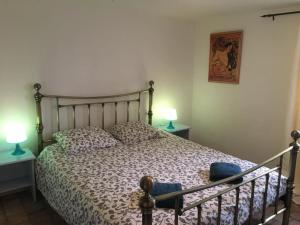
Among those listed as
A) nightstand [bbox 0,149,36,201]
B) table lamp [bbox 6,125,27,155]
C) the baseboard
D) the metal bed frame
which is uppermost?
the metal bed frame

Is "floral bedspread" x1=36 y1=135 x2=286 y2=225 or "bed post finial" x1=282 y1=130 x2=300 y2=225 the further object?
"bed post finial" x1=282 y1=130 x2=300 y2=225

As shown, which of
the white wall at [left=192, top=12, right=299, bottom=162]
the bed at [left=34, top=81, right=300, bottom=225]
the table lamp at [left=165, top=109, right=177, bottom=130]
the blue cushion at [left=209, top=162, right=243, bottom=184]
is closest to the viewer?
the bed at [left=34, top=81, right=300, bottom=225]

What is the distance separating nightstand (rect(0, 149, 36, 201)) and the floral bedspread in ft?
0.32

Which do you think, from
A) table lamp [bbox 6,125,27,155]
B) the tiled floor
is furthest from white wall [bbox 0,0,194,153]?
the tiled floor

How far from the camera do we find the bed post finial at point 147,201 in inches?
51.5

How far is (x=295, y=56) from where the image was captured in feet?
10.2

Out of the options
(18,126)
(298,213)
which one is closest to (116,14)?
(18,126)

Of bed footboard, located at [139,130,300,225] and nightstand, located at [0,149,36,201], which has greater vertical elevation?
bed footboard, located at [139,130,300,225]

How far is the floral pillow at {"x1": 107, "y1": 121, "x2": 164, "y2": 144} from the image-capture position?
10.9 feet

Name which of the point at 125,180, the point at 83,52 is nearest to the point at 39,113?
the point at 83,52

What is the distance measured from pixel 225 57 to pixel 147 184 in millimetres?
3013

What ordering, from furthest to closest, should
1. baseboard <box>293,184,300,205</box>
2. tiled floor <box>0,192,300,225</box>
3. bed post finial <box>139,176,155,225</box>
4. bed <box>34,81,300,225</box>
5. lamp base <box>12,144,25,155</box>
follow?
baseboard <box>293,184,300,205</box>, lamp base <box>12,144,25,155</box>, tiled floor <box>0,192,300,225</box>, bed <box>34,81,300,225</box>, bed post finial <box>139,176,155,225</box>

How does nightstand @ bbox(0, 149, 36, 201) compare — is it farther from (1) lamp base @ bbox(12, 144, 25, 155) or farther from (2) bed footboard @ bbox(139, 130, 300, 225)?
(2) bed footboard @ bbox(139, 130, 300, 225)

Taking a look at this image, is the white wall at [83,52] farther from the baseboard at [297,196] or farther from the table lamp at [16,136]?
the baseboard at [297,196]
